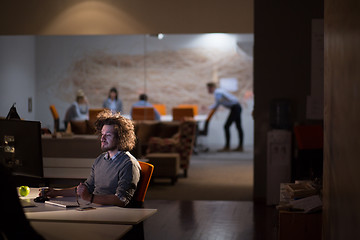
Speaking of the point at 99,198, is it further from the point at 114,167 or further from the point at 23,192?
the point at 23,192

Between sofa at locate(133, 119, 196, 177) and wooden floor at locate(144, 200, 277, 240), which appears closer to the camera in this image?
wooden floor at locate(144, 200, 277, 240)

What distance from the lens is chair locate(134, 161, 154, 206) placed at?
173 inches

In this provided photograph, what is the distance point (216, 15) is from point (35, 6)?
9.40 ft

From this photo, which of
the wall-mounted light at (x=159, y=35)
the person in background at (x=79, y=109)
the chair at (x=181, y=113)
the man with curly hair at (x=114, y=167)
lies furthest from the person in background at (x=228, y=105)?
the man with curly hair at (x=114, y=167)

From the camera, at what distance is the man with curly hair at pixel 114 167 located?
4.27 m

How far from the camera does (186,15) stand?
955 centimetres

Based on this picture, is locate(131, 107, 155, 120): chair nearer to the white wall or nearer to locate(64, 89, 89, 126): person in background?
locate(64, 89, 89, 126): person in background

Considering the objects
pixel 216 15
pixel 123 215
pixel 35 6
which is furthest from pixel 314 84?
pixel 123 215

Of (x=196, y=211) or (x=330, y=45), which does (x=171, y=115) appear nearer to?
(x=196, y=211)

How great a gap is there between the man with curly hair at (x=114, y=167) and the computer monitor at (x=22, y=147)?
231mm

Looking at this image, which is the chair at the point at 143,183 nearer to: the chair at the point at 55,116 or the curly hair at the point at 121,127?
the curly hair at the point at 121,127

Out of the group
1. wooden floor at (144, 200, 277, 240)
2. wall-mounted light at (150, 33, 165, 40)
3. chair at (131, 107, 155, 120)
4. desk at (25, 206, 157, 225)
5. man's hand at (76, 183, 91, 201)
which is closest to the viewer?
desk at (25, 206, 157, 225)

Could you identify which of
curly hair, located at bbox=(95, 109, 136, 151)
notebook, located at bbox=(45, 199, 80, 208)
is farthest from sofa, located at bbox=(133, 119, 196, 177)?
notebook, located at bbox=(45, 199, 80, 208)

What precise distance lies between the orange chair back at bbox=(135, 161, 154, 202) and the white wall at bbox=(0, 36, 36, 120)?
6157mm
